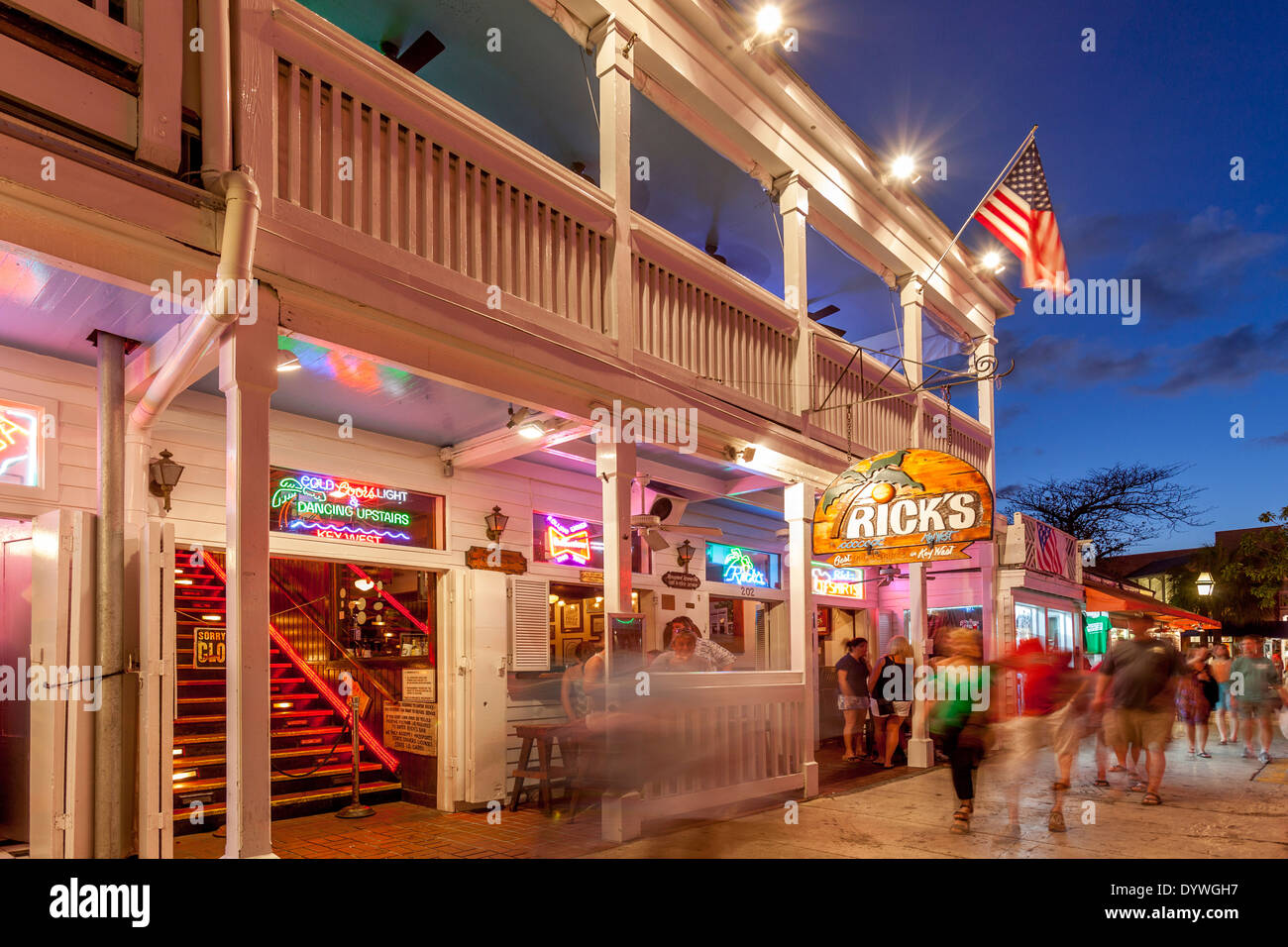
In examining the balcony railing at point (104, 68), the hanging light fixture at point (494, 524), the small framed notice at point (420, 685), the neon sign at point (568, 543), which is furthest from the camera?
the neon sign at point (568, 543)

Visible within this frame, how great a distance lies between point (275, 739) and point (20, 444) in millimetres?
5548

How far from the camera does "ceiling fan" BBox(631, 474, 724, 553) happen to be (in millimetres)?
9713

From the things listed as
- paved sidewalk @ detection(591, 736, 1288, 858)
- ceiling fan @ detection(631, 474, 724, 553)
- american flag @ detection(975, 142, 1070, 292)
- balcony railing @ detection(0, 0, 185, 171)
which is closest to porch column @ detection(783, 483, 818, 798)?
paved sidewalk @ detection(591, 736, 1288, 858)

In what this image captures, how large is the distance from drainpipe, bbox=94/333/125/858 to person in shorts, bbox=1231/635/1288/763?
13.9m

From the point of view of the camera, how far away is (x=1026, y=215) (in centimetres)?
1036

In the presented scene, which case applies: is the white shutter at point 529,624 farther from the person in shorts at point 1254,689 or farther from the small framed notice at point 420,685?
the person in shorts at point 1254,689

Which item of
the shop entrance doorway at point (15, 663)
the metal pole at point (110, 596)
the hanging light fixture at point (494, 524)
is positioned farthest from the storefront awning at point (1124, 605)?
the shop entrance doorway at point (15, 663)

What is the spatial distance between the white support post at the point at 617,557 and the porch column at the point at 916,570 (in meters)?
5.79

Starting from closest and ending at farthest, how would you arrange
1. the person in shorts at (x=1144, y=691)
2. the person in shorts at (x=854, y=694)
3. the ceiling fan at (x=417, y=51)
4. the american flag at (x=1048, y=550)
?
the ceiling fan at (x=417, y=51), the person in shorts at (x=1144, y=691), the person in shorts at (x=854, y=694), the american flag at (x=1048, y=550)

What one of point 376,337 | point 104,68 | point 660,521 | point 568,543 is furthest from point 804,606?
point 104,68

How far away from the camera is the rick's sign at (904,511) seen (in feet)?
29.4

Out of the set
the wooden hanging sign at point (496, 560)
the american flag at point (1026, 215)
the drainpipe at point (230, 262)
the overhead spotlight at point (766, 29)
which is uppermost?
the overhead spotlight at point (766, 29)

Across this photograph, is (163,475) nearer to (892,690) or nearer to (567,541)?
(567,541)

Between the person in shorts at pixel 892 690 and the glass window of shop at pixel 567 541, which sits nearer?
the glass window of shop at pixel 567 541
